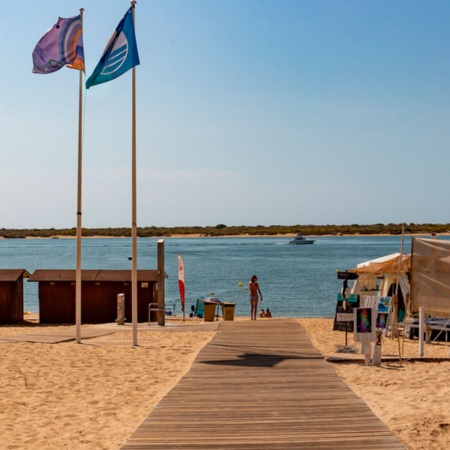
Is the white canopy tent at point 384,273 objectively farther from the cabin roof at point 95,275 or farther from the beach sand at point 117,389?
the cabin roof at point 95,275

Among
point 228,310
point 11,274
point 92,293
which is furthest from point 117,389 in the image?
point 11,274

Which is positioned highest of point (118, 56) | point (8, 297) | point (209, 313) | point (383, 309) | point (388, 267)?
point (118, 56)

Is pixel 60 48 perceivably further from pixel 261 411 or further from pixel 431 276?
pixel 431 276

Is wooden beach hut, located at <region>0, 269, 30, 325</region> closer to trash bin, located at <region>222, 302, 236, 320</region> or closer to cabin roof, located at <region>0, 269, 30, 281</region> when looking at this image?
cabin roof, located at <region>0, 269, 30, 281</region>

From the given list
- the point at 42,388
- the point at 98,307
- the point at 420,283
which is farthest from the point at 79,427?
the point at 98,307

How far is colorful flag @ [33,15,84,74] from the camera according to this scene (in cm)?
1553

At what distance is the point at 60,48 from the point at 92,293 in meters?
14.3

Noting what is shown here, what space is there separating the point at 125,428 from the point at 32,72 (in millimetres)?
9607

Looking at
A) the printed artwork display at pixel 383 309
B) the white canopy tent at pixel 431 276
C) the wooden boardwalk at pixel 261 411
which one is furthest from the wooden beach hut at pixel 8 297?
the white canopy tent at pixel 431 276

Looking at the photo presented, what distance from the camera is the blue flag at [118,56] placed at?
15.2 m

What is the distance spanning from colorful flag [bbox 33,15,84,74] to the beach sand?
6356mm

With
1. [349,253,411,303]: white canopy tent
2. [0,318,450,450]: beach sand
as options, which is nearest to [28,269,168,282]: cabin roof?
[349,253,411,303]: white canopy tent

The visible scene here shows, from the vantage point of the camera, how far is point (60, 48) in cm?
1566

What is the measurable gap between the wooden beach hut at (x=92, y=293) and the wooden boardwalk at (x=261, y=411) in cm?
1399
